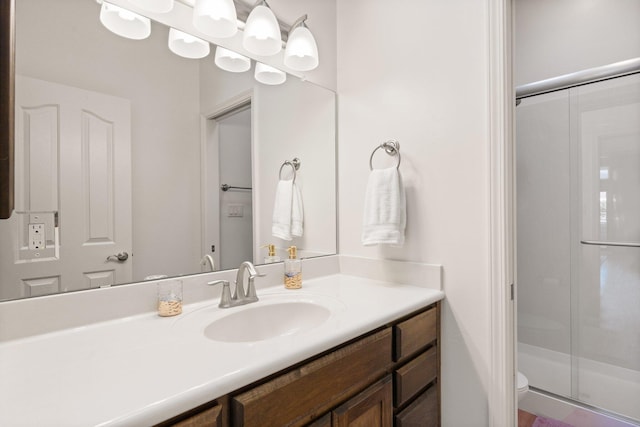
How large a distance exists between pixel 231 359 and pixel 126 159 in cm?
72

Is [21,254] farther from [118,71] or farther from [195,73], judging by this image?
[195,73]

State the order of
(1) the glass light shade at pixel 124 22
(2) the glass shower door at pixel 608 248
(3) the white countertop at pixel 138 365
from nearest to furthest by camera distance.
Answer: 1. (3) the white countertop at pixel 138 365
2. (1) the glass light shade at pixel 124 22
3. (2) the glass shower door at pixel 608 248

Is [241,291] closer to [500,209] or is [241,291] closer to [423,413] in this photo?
[423,413]

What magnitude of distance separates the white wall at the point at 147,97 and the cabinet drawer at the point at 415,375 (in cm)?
79

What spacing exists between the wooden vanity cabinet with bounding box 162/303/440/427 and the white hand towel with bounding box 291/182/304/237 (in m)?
0.65

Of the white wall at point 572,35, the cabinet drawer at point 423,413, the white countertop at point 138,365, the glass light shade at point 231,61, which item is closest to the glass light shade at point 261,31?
the glass light shade at point 231,61

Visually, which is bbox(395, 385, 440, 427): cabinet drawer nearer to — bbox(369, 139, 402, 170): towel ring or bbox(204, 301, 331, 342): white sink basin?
bbox(204, 301, 331, 342): white sink basin

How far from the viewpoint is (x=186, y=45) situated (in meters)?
1.13

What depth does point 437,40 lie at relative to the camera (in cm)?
129

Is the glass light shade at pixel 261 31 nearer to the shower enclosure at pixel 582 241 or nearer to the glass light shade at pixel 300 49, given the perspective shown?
the glass light shade at pixel 300 49

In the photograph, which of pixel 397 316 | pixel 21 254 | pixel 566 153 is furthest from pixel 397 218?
pixel 566 153

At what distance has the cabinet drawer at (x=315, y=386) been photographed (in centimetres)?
64

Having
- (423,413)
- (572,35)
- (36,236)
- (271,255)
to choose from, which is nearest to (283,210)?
(271,255)

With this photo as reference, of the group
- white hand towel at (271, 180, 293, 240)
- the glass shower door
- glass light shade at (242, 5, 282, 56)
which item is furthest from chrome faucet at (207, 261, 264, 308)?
the glass shower door
